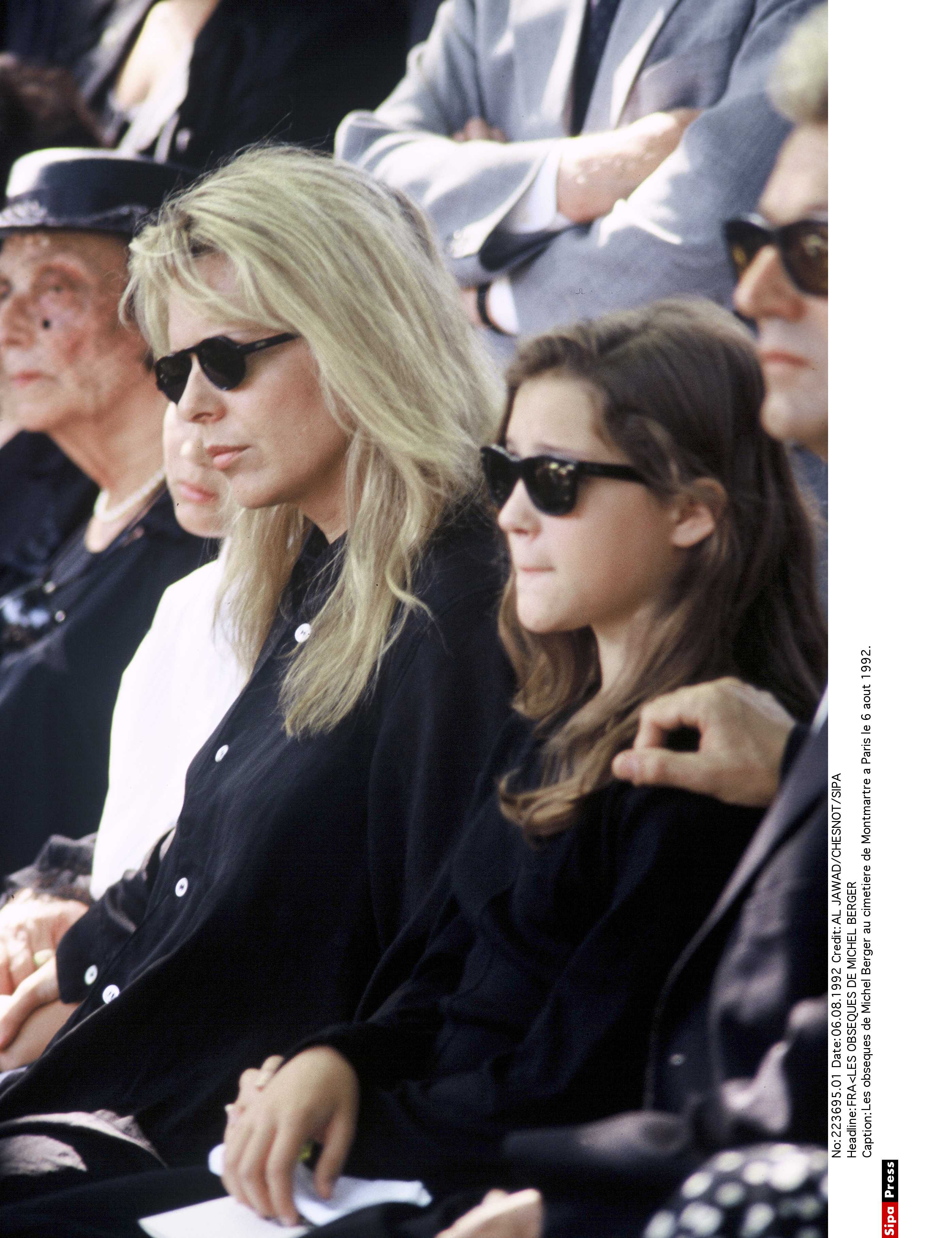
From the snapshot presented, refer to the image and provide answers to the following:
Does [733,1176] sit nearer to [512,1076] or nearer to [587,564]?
[512,1076]

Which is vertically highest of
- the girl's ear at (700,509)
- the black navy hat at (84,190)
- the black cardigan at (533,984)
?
the black navy hat at (84,190)

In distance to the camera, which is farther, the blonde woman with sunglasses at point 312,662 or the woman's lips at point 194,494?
the woman's lips at point 194,494

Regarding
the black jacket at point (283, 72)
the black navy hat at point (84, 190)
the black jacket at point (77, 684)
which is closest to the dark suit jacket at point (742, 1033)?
the black jacket at point (77, 684)

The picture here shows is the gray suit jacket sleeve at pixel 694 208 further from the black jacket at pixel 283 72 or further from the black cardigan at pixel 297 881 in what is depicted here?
the black jacket at pixel 283 72

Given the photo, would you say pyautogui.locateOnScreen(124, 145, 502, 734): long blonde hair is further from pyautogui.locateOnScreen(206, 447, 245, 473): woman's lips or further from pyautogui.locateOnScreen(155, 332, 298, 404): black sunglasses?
pyautogui.locateOnScreen(206, 447, 245, 473): woman's lips

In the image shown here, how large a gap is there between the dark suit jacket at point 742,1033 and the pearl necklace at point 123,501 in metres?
1.51

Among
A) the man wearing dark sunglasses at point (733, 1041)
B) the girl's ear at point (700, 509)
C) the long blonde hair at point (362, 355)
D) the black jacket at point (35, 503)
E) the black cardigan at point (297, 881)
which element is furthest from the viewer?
the black jacket at point (35, 503)

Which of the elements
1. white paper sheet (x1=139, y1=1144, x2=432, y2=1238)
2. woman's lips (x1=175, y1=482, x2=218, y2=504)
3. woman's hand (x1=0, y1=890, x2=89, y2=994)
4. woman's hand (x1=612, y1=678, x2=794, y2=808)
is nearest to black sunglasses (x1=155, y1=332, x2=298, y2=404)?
woman's lips (x1=175, y1=482, x2=218, y2=504)

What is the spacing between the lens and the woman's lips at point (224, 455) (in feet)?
6.93

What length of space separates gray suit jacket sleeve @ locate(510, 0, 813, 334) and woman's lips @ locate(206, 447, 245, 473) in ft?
1.76

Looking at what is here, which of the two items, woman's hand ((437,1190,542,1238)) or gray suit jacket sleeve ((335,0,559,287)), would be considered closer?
woman's hand ((437,1190,542,1238))

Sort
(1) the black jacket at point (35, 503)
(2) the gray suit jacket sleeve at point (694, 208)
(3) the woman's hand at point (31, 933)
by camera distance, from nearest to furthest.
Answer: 1. (2) the gray suit jacket sleeve at point (694, 208)
2. (3) the woman's hand at point (31, 933)
3. (1) the black jacket at point (35, 503)
